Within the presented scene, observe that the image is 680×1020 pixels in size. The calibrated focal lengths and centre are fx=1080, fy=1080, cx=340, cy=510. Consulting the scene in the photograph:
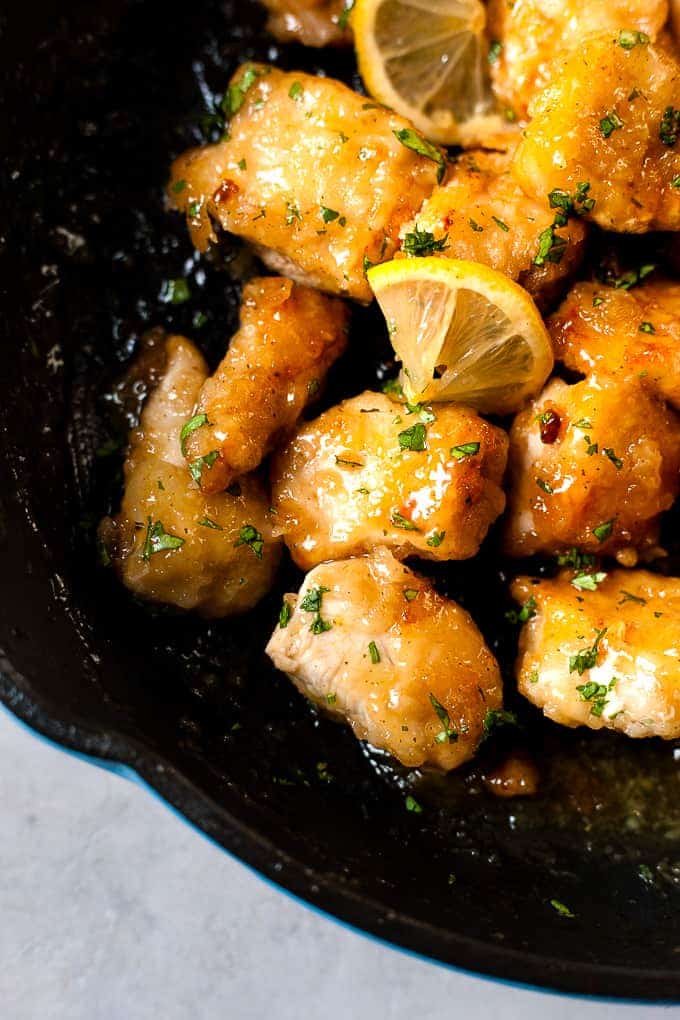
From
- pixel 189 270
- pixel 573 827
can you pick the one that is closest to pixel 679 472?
pixel 573 827

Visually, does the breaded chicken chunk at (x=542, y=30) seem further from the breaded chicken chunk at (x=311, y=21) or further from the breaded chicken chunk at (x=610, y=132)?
the breaded chicken chunk at (x=311, y=21)

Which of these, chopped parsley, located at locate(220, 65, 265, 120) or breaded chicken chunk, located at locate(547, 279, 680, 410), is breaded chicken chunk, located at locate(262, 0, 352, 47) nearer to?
chopped parsley, located at locate(220, 65, 265, 120)

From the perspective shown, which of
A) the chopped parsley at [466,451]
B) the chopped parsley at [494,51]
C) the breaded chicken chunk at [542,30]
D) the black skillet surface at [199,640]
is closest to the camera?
the black skillet surface at [199,640]

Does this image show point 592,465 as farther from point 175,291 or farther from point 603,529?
point 175,291

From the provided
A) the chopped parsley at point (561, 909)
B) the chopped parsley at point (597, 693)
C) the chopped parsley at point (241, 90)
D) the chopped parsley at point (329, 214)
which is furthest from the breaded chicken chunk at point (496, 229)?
the chopped parsley at point (561, 909)

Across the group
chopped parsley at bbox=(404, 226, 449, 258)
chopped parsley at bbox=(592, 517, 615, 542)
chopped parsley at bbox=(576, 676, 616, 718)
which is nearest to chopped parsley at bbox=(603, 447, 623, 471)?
chopped parsley at bbox=(592, 517, 615, 542)
